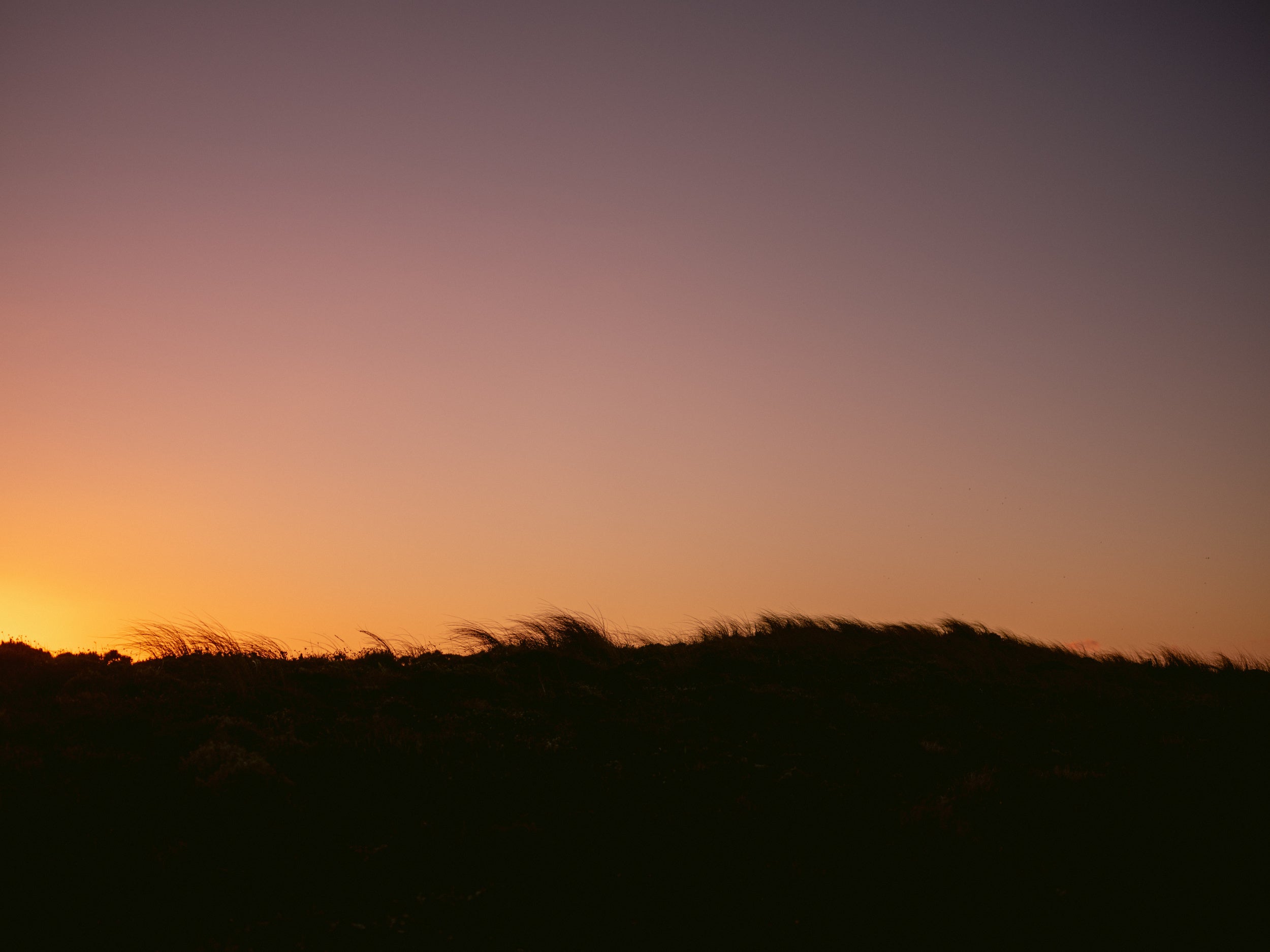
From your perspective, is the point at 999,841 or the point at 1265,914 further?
the point at 999,841

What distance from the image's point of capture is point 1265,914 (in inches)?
295

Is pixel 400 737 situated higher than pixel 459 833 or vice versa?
pixel 400 737

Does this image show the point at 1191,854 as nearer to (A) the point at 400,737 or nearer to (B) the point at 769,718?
(B) the point at 769,718

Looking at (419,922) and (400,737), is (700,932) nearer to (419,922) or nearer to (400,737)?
(419,922)

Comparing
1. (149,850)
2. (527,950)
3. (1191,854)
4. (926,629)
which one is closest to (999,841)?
(1191,854)

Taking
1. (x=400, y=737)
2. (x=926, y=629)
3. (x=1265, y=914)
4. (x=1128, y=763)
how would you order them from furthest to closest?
(x=926, y=629) < (x=1128, y=763) < (x=400, y=737) < (x=1265, y=914)

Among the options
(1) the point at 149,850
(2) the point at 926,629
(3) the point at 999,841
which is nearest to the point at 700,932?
(3) the point at 999,841

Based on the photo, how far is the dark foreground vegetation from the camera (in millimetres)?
7121

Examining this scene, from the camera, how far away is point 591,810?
9070mm

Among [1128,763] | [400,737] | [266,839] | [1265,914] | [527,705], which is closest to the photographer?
[1265,914]

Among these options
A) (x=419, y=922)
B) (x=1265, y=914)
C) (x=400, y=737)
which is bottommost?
(x=1265, y=914)

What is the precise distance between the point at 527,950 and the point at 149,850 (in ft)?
13.5

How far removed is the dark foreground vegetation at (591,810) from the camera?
23.4 feet

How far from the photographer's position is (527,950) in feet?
21.8
